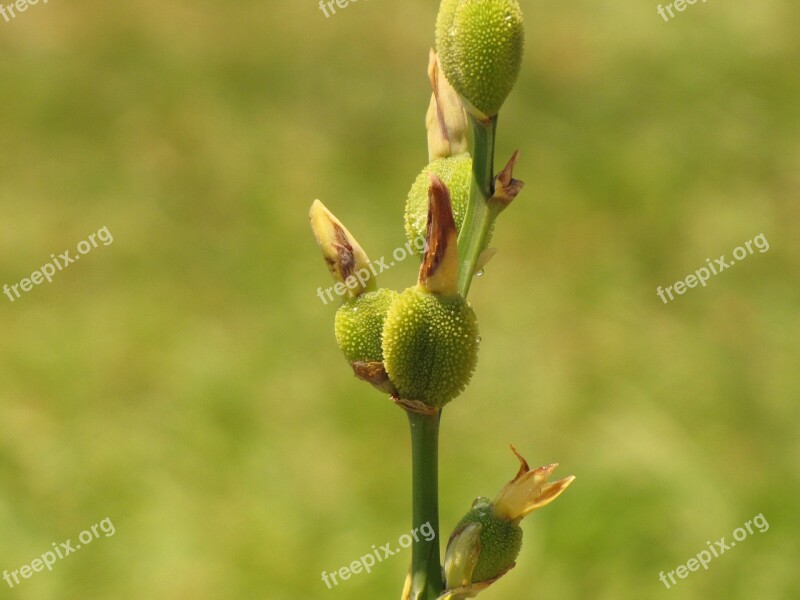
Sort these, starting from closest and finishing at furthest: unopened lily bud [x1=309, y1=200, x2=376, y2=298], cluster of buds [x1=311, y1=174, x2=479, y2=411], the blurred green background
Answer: cluster of buds [x1=311, y1=174, x2=479, y2=411] → unopened lily bud [x1=309, y1=200, x2=376, y2=298] → the blurred green background

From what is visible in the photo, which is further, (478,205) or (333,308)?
(333,308)

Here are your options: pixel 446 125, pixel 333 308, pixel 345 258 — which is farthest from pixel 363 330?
pixel 333 308

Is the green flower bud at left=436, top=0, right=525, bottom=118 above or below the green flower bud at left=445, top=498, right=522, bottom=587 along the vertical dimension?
above

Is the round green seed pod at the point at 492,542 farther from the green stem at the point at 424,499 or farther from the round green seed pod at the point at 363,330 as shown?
the round green seed pod at the point at 363,330

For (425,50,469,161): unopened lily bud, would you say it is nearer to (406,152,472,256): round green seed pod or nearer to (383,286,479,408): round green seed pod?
(406,152,472,256): round green seed pod

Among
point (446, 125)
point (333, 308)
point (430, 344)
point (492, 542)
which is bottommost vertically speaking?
point (333, 308)

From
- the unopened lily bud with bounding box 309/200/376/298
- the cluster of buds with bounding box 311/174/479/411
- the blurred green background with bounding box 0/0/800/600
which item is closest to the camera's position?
the cluster of buds with bounding box 311/174/479/411

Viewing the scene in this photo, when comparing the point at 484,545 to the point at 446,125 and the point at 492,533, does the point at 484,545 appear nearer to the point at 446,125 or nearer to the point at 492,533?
the point at 492,533

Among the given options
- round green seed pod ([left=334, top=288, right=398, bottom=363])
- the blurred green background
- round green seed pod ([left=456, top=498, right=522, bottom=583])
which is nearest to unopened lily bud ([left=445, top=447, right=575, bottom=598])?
round green seed pod ([left=456, top=498, right=522, bottom=583])
